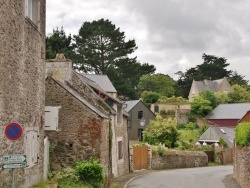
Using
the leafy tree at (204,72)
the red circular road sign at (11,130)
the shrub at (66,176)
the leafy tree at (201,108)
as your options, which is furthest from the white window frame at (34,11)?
the leafy tree at (204,72)

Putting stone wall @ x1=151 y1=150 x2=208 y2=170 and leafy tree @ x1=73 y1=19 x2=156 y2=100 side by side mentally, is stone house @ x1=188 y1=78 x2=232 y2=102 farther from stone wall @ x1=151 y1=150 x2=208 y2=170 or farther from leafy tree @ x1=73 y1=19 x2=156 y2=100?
stone wall @ x1=151 y1=150 x2=208 y2=170

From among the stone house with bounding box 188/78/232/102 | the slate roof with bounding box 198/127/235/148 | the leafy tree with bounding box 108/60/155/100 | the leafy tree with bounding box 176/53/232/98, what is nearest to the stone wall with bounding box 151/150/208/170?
the slate roof with bounding box 198/127/235/148

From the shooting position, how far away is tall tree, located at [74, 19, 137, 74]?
77.4 meters

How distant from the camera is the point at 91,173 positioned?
19516 mm

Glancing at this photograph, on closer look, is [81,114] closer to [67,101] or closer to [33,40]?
[67,101]

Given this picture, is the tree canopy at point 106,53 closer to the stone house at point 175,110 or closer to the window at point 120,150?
the stone house at point 175,110

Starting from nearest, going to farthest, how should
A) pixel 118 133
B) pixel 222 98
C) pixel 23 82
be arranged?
1. pixel 23 82
2. pixel 118 133
3. pixel 222 98

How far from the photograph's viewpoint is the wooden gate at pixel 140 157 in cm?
3565

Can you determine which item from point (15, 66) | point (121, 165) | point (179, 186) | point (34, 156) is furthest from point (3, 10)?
point (121, 165)

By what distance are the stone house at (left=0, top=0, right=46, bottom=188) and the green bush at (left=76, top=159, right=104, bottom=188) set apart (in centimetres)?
275

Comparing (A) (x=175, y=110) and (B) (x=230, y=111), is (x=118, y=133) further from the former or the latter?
(A) (x=175, y=110)

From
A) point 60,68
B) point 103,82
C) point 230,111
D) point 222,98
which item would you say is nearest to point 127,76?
point 222,98

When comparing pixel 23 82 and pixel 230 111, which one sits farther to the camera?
pixel 230 111

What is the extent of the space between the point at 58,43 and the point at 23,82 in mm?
50864
